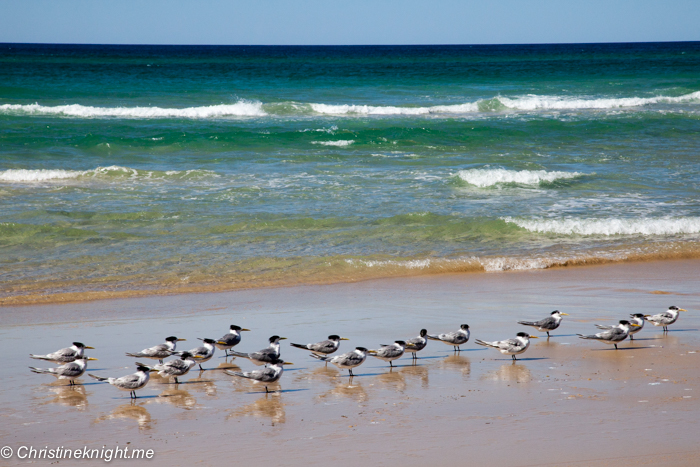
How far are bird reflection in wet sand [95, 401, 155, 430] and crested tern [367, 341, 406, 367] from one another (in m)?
2.08

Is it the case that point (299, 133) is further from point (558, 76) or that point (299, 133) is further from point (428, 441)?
point (558, 76)

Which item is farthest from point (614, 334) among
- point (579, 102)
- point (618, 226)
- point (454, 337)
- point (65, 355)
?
point (579, 102)

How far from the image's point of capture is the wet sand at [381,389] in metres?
4.38

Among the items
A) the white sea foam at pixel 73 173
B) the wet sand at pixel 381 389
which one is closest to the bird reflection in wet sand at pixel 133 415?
the wet sand at pixel 381 389

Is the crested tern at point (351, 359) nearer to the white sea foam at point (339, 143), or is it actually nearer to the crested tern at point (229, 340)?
the crested tern at point (229, 340)

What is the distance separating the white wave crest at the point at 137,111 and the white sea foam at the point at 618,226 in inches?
783

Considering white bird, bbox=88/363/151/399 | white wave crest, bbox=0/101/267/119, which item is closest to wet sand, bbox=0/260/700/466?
white bird, bbox=88/363/151/399

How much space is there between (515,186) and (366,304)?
29.5ft

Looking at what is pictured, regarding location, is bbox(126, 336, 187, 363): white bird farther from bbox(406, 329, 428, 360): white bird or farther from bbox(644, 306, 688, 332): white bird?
bbox(644, 306, 688, 332): white bird

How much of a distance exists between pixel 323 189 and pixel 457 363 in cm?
977

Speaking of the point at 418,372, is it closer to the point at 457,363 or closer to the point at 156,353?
the point at 457,363

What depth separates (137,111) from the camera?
1169 inches

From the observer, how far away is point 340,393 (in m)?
5.46

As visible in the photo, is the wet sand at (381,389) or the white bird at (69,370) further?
the white bird at (69,370)
